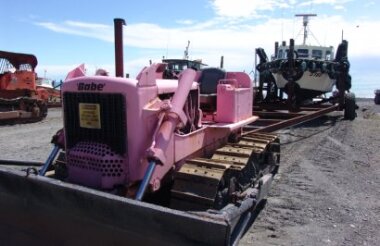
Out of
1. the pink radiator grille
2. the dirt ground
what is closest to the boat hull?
the dirt ground

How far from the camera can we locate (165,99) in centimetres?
472

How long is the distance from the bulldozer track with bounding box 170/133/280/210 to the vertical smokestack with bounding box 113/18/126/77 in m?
1.11

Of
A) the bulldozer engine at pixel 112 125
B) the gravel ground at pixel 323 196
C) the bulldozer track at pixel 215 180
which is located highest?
the bulldozer engine at pixel 112 125

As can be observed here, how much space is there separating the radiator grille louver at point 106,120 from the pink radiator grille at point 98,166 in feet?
0.20

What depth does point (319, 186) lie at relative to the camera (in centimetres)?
729

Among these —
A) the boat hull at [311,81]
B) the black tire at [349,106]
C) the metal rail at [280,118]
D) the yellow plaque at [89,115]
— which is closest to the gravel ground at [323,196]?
the metal rail at [280,118]

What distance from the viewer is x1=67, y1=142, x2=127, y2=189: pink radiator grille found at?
416 centimetres

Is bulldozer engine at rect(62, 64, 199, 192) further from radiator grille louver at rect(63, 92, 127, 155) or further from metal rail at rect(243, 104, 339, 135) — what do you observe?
metal rail at rect(243, 104, 339, 135)

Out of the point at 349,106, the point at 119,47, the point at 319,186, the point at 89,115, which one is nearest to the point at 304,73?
the point at 349,106

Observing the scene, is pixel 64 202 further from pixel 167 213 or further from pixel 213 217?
pixel 213 217

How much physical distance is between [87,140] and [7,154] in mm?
6329

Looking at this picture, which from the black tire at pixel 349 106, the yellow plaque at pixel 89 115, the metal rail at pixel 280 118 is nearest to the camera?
the yellow plaque at pixel 89 115

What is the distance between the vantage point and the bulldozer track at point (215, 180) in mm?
4270

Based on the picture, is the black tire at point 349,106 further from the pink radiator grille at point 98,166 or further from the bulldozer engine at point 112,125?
the pink radiator grille at point 98,166
